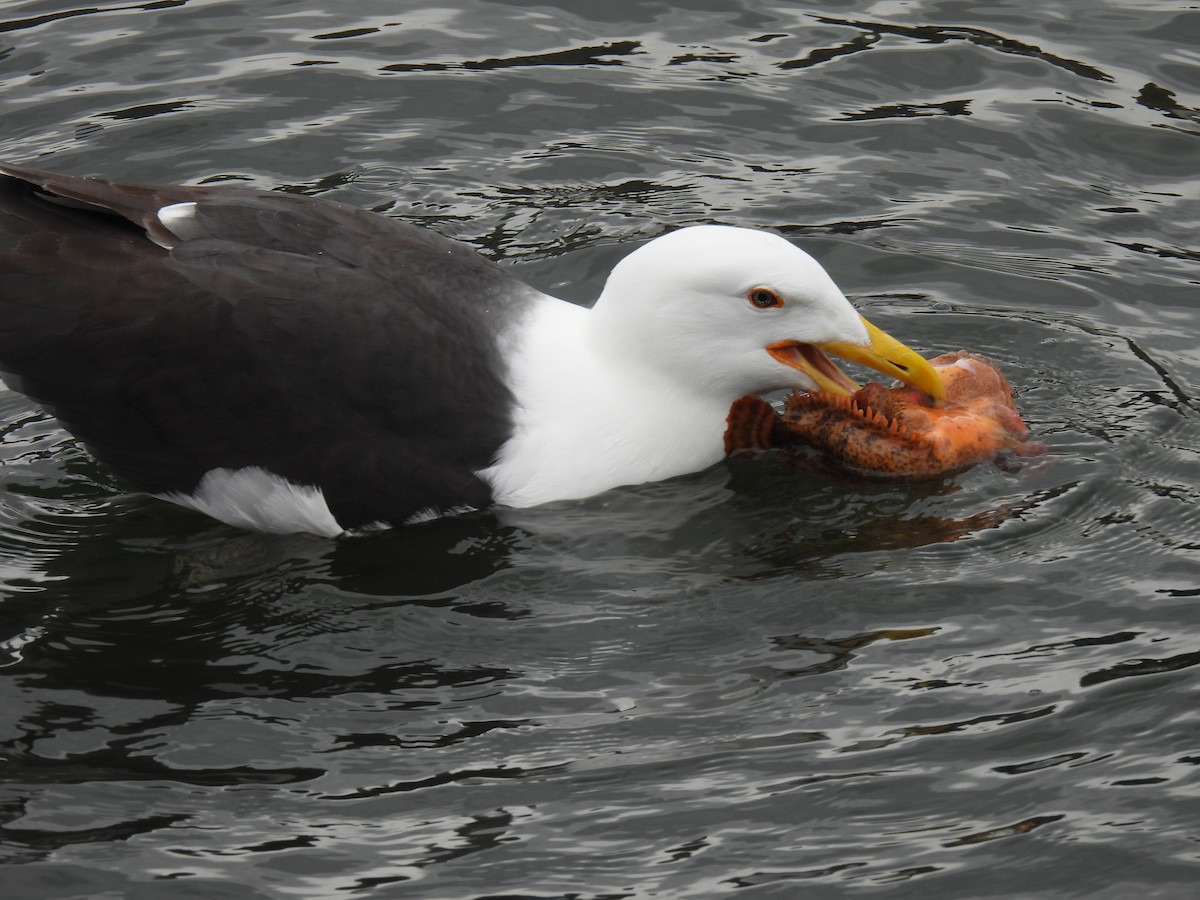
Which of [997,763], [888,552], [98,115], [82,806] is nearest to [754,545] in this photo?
[888,552]

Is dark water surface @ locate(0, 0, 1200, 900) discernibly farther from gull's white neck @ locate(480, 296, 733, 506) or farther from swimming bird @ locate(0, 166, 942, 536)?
swimming bird @ locate(0, 166, 942, 536)

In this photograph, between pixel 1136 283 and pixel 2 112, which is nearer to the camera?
pixel 1136 283

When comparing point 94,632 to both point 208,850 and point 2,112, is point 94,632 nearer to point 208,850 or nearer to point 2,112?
point 208,850

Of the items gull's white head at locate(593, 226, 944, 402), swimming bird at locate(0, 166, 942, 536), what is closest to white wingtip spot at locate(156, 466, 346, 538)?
swimming bird at locate(0, 166, 942, 536)

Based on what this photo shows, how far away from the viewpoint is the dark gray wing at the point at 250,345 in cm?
683

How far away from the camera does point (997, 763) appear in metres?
5.68

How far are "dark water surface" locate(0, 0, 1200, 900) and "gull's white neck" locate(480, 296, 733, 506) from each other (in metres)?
0.13

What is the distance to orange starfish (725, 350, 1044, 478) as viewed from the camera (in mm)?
7141

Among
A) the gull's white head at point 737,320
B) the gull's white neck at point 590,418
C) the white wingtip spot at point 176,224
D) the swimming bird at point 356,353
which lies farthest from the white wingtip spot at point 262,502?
the gull's white head at point 737,320

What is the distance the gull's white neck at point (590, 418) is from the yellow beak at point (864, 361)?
38 centimetres

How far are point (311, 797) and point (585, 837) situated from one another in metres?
0.90

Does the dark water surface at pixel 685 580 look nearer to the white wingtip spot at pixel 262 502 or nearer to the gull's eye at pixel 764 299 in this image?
the white wingtip spot at pixel 262 502

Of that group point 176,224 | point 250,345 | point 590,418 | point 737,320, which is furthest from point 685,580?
point 176,224

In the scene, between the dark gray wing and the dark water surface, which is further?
the dark gray wing
